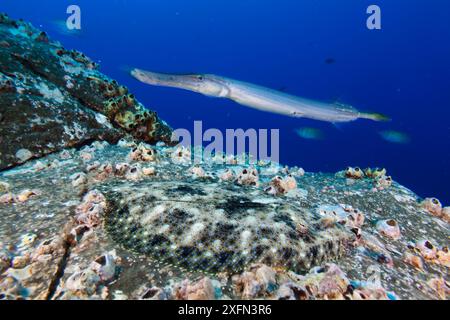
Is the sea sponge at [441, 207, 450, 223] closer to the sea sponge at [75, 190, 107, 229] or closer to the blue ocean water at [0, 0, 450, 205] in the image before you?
the sea sponge at [75, 190, 107, 229]

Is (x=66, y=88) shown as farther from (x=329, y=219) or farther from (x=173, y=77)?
(x=329, y=219)

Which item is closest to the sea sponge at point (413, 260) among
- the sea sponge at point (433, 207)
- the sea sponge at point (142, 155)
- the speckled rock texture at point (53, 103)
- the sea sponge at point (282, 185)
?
the sea sponge at point (282, 185)

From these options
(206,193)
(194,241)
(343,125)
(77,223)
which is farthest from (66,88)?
(343,125)

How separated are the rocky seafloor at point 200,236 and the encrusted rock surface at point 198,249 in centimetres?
1

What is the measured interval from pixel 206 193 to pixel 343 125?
5.54 meters

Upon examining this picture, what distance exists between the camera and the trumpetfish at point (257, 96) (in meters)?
4.99

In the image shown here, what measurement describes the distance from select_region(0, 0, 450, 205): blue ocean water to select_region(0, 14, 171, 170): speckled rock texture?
55.9 metres

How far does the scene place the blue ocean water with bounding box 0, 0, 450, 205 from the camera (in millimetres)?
80438

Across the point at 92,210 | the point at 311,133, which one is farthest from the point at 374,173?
the point at 311,133

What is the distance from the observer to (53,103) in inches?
267

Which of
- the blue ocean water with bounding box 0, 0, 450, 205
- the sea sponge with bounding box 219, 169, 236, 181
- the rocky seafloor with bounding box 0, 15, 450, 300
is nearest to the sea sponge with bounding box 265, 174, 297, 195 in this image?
the rocky seafloor with bounding box 0, 15, 450, 300

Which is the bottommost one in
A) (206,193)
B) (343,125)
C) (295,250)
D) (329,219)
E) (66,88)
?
(295,250)

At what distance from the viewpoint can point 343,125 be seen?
7.60 meters

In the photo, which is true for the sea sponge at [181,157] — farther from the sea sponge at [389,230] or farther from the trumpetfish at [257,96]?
the sea sponge at [389,230]
